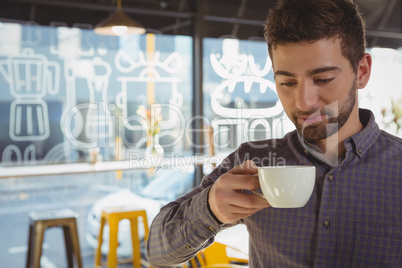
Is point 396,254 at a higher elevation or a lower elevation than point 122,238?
higher

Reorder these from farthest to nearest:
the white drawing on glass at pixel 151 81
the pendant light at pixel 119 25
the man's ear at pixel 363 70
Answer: the white drawing on glass at pixel 151 81 → the pendant light at pixel 119 25 → the man's ear at pixel 363 70

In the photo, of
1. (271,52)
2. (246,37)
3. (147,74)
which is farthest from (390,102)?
(271,52)

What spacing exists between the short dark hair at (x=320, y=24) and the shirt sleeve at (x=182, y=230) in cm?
43

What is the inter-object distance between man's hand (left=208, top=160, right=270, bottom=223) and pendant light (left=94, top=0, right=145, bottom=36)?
10.2 ft

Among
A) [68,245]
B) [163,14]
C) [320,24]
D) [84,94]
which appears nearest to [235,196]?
[320,24]

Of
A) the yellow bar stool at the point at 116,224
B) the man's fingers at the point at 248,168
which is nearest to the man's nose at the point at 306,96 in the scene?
the man's fingers at the point at 248,168

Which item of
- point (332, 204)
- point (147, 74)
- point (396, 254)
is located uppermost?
point (147, 74)

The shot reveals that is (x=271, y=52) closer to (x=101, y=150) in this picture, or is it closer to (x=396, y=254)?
(x=396, y=254)

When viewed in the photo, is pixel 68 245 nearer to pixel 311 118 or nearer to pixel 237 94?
pixel 237 94

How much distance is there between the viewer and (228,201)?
40.1 inches

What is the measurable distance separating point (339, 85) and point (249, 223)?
448 millimetres

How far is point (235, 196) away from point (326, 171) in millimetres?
367

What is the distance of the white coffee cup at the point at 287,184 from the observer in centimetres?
87

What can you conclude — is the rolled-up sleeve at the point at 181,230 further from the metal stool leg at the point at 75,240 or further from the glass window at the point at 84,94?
the glass window at the point at 84,94
